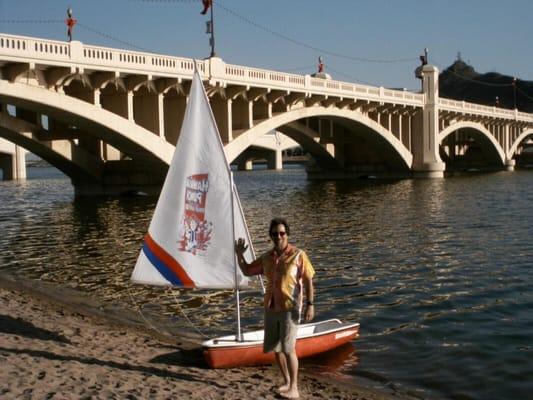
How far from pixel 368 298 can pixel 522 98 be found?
7731 inches

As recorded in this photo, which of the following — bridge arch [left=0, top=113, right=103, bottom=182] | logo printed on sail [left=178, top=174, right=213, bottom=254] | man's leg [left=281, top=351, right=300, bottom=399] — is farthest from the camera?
bridge arch [left=0, top=113, right=103, bottom=182]

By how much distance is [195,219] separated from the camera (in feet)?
29.6

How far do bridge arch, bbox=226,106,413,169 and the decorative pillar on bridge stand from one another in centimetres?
121

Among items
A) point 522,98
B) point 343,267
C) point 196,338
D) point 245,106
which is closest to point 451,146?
point 245,106

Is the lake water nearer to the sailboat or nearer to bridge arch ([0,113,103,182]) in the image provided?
the sailboat

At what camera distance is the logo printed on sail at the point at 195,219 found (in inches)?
351

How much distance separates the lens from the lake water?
946 centimetres

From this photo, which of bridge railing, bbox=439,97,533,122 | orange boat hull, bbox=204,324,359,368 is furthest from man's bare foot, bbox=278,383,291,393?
bridge railing, bbox=439,97,533,122

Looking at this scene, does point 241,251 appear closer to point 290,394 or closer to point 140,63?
point 290,394

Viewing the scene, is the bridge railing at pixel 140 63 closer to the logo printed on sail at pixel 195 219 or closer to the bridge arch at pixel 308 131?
the bridge arch at pixel 308 131

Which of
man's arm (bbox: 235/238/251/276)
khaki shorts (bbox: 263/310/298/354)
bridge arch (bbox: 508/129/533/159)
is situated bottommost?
khaki shorts (bbox: 263/310/298/354)

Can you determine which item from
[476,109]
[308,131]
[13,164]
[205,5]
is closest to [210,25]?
[205,5]

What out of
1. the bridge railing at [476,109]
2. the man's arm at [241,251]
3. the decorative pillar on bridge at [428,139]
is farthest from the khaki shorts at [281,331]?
the bridge railing at [476,109]

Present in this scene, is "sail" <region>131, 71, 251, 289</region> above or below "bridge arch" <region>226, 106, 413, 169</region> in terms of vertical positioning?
below
